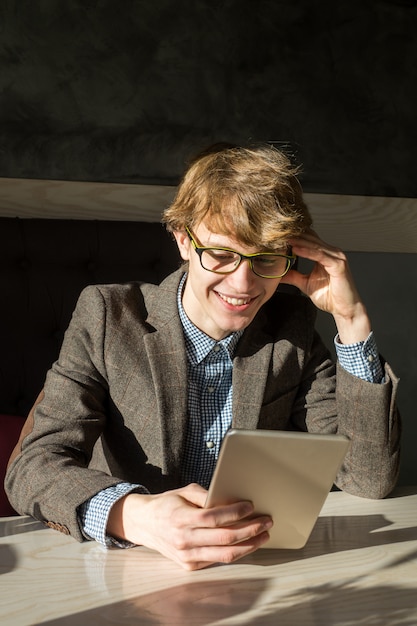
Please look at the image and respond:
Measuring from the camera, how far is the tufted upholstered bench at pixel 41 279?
1.79 m

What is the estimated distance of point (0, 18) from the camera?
190 centimetres

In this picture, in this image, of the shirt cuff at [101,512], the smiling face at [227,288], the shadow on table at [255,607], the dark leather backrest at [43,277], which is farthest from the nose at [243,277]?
the dark leather backrest at [43,277]

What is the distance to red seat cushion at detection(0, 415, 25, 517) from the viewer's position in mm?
1584

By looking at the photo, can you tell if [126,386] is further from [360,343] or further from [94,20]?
[94,20]

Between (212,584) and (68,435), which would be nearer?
(212,584)

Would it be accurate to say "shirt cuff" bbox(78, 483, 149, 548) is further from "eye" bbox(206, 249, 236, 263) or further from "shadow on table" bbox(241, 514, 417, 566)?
"eye" bbox(206, 249, 236, 263)

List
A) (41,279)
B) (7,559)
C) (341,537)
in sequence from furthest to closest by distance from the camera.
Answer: (41,279), (341,537), (7,559)

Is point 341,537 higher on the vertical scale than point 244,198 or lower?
lower

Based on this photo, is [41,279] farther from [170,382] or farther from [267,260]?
[267,260]

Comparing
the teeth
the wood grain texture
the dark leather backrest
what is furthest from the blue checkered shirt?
the wood grain texture

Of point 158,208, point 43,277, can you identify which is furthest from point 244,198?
point 158,208

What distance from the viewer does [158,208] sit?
206 cm

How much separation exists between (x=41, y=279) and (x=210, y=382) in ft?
2.05

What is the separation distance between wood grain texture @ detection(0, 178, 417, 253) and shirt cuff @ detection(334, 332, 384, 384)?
0.88 meters
